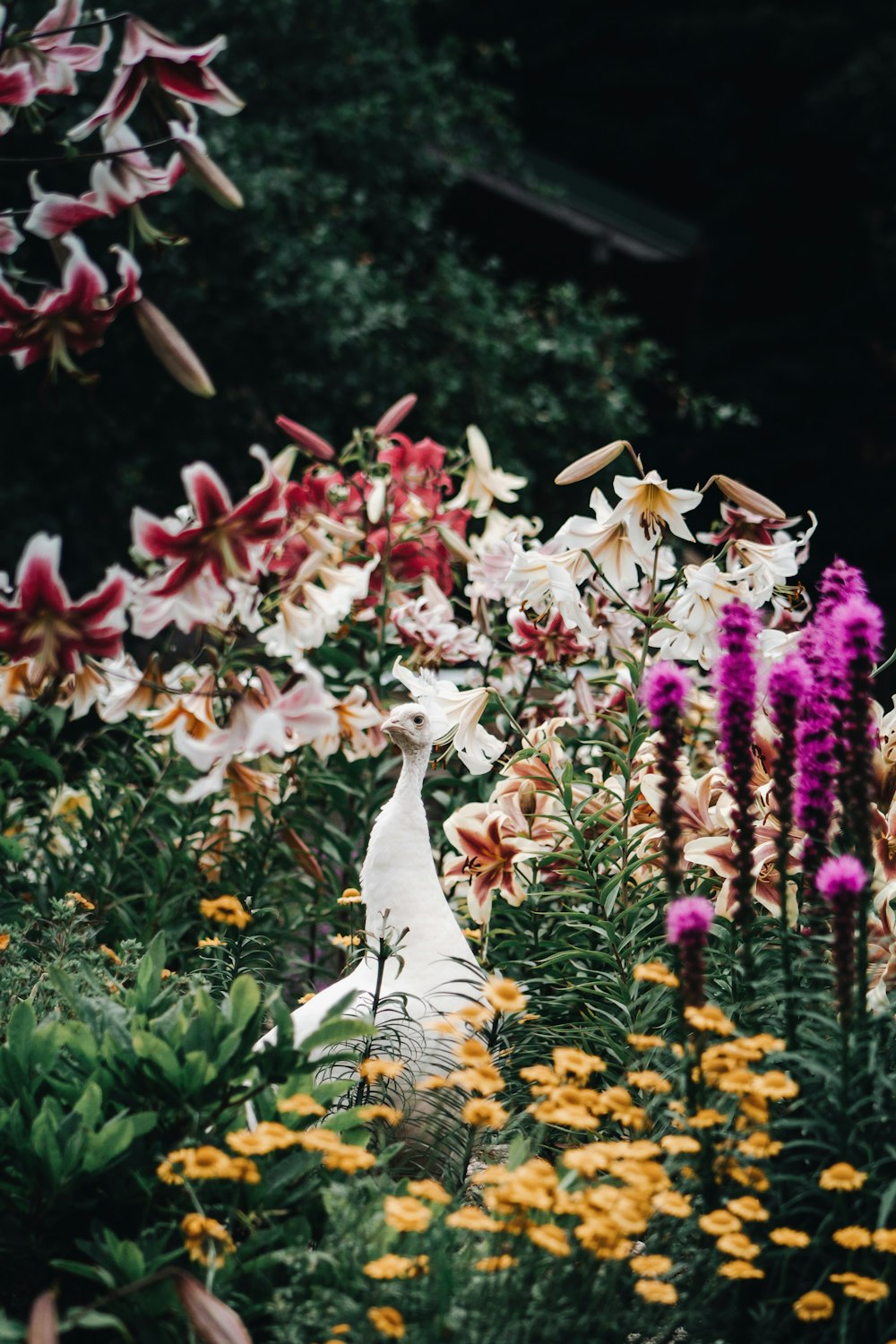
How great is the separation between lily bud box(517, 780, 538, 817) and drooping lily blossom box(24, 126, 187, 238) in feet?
3.85

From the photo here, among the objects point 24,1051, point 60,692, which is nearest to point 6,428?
point 60,692

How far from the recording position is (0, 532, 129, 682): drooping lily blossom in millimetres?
1350

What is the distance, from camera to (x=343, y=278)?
6.28m

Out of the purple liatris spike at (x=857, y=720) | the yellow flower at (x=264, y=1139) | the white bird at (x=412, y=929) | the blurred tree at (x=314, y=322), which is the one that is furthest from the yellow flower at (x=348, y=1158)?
the blurred tree at (x=314, y=322)

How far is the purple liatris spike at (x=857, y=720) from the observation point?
151 cm

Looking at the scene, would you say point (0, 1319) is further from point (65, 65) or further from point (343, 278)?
point (343, 278)

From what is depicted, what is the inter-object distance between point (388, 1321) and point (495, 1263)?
134 mm

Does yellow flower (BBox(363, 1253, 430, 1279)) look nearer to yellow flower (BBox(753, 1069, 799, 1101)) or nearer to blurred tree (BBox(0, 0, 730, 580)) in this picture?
yellow flower (BBox(753, 1069, 799, 1101))

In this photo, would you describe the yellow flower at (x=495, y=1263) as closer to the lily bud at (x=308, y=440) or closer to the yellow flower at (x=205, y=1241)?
the yellow flower at (x=205, y=1241)

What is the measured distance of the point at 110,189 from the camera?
150 cm

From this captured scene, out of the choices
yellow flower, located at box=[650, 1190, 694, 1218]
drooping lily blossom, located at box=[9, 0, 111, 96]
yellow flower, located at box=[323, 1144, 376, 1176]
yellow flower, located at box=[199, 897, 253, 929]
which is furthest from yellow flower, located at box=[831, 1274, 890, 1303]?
drooping lily blossom, located at box=[9, 0, 111, 96]

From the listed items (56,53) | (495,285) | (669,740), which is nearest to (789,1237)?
(669,740)

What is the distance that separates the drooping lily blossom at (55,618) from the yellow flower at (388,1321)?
0.71m

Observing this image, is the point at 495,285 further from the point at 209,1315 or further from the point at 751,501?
the point at 209,1315
